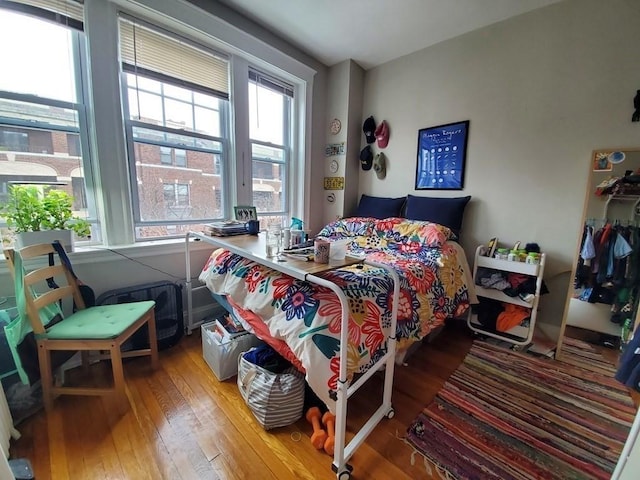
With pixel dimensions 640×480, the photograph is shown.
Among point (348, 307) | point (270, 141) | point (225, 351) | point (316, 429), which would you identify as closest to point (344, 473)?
point (316, 429)

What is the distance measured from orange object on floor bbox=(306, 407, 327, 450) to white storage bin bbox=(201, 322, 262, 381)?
55cm

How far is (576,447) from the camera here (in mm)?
1225

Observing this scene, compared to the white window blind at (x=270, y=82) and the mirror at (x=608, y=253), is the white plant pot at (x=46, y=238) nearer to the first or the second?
the white window blind at (x=270, y=82)

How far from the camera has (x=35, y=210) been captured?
1432 mm

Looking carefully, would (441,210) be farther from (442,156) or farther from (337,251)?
(337,251)

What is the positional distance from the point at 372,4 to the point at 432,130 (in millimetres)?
1150

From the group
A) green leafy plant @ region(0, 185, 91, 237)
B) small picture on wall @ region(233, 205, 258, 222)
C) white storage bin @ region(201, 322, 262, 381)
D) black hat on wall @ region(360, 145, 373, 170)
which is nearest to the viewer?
green leafy plant @ region(0, 185, 91, 237)

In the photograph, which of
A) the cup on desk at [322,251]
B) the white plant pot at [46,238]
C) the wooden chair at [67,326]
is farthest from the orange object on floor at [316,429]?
the white plant pot at [46,238]

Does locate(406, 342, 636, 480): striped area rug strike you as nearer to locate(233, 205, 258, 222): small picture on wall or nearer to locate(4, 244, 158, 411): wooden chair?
locate(4, 244, 158, 411): wooden chair

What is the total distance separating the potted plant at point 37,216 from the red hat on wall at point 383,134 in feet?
8.76

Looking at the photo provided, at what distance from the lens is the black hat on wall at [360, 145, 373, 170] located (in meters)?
2.94

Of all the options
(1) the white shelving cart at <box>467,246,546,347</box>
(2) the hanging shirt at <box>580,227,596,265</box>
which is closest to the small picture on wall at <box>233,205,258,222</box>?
(1) the white shelving cart at <box>467,246,546,347</box>

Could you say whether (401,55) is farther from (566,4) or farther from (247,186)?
(247,186)

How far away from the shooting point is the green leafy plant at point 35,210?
138 cm
